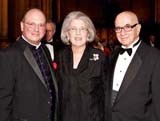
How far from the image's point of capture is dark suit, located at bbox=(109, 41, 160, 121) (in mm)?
3297

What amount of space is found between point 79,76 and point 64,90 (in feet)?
0.63

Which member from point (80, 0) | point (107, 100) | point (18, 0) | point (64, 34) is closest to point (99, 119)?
point (107, 100)

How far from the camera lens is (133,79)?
3.36m

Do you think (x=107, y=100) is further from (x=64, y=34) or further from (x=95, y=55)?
(x=64, y=34)

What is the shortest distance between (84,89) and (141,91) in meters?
0.56

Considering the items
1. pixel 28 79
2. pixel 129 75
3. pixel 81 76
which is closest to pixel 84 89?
pixel 81 76

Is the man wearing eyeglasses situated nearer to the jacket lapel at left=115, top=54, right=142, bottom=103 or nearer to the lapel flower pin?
the jacket lapel at left=115, top=54, right=142, bottom=103

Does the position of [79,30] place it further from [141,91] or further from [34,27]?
[141,91]

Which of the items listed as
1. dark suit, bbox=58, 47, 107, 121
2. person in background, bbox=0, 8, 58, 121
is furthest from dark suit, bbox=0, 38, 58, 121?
dark suit, bbox=58, 47, 107, 121

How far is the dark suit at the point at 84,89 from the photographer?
3.61m

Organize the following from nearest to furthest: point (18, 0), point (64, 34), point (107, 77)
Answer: point (107, 77) → point (64, 34) → point (18, 0)

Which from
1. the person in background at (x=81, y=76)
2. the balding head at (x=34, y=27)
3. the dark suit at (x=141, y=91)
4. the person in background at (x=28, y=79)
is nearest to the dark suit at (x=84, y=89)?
the person in background at (x=81, y=76)

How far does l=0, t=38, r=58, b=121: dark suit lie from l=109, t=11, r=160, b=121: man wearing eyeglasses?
624mm

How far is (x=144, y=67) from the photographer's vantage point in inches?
132
